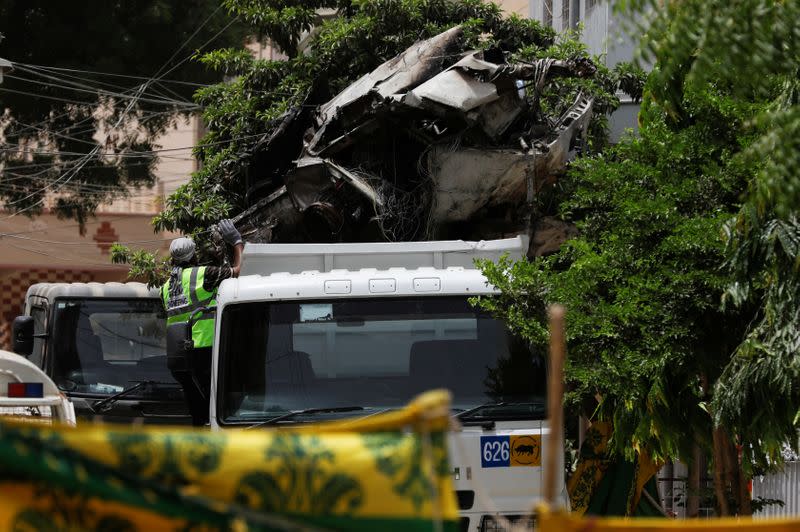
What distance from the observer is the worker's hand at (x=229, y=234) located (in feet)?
26.7

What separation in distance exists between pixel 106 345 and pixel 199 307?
3.78 metres

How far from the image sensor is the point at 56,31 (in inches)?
770

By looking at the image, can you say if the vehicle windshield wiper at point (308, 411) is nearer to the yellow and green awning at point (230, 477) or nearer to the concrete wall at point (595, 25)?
the concrete wall at point (595, 25)

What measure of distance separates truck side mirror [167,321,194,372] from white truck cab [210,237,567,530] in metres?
0.82

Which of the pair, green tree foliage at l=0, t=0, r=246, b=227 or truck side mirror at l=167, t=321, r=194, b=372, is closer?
truck side mirror at l=167, t=321, r=194, b=372

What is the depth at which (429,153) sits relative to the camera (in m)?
7.85

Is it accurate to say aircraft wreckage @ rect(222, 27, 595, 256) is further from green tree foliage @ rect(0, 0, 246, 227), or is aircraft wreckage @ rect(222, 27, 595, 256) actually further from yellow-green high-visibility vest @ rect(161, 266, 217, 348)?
green tree foliage @ rect(0, 0, 246, 227)

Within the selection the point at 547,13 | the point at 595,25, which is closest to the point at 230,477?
the point at 595,25

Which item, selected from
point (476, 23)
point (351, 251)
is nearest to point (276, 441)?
point (351, 251)

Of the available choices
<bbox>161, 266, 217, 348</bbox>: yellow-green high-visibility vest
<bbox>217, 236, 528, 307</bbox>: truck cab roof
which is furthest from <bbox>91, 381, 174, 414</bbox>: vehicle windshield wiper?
<bbox>217, 236, 528, 307</bbox>: truck cab roof

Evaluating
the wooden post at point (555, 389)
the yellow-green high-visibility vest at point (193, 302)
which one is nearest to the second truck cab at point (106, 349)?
the yellow-green high-visibility vest at point (193, 302)

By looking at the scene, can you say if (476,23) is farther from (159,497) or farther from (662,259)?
(159,497)

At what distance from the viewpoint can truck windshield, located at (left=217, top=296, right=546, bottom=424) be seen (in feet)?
23.3

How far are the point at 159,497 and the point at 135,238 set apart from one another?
26675 millimetres
